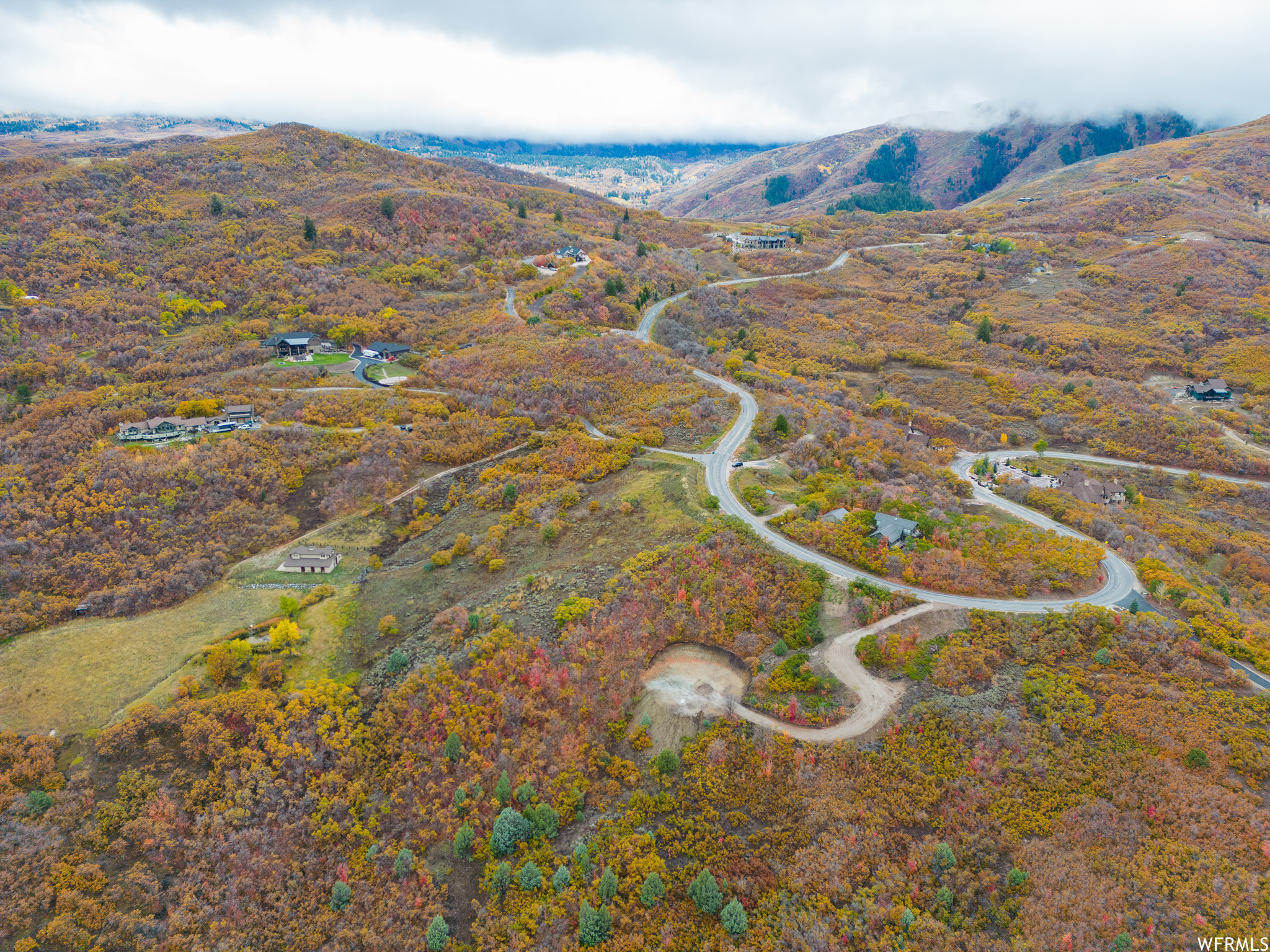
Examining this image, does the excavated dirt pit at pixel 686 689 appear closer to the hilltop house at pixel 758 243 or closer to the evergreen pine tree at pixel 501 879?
the evergreen pine tree at pixel 501 879

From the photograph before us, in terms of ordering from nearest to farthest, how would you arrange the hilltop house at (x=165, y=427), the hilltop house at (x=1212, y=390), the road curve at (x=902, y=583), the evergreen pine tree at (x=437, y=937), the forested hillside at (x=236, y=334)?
the evergreen pine tree at (x=437, y=937) < the road curve at (x=902, y=583) < the forested hillside at (x=236, y=334) < the hilltop house at (x=165, y=427) < the hilltop house at (x=1212, y=390)

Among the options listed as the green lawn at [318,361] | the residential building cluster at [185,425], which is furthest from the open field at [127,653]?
the green lawn at [318,361]

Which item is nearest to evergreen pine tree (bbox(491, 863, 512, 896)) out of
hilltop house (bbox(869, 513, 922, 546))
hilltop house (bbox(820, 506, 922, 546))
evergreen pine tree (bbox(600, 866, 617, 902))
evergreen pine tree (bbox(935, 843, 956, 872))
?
evergreen pine tree (bbox(600, 866, 617, 902))

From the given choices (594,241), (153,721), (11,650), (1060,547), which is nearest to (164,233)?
(594,241)

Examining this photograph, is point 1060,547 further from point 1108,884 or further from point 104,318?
point 104,318

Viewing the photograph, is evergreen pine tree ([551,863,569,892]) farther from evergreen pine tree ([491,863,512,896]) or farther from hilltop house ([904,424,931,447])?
hilltop house ([904,424,931,447])

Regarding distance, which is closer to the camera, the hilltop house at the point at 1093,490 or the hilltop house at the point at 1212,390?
the hilltop house at the point at 1093,490
